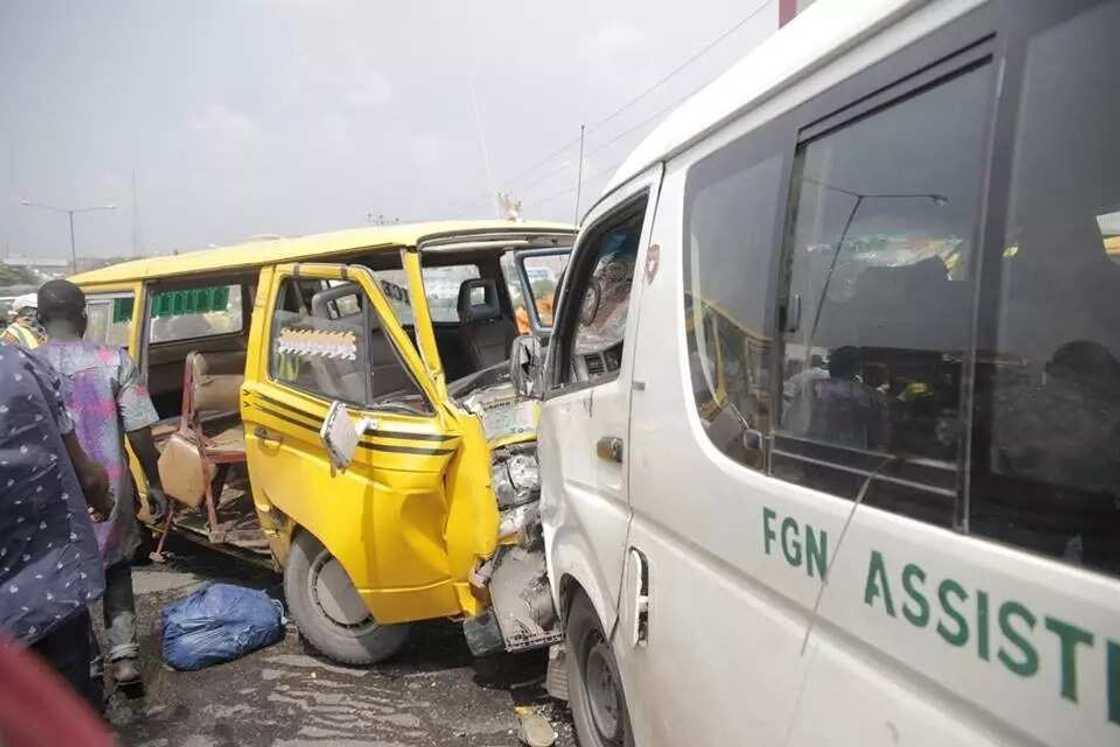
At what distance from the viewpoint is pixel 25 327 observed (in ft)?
21.2

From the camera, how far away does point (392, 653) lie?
4098 mm

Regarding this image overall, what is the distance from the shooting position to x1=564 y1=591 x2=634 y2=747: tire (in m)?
2.75

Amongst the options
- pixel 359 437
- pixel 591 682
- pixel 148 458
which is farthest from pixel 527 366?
pixel 148 458

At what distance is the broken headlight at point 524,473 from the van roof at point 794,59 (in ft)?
5.96

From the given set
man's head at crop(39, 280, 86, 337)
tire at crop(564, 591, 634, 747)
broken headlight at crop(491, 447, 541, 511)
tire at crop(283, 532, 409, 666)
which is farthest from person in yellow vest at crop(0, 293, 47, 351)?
tire at crop(564, 591, 634, 747)

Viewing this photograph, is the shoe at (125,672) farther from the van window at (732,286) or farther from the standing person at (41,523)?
the van window at (732,286)

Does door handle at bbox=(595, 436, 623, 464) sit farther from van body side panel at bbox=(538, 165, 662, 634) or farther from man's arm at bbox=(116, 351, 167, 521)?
man's arm at bbox=(116, 351, 167, 521)

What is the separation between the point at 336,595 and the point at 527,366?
1.65 m

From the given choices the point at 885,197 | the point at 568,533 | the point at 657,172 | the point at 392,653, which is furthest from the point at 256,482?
the point at 885,197

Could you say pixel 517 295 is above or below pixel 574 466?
above

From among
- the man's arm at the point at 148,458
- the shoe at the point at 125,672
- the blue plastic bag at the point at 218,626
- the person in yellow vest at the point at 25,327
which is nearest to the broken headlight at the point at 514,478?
the blue plastic bag at the point at 218,626

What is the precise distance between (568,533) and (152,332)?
437 centimetres

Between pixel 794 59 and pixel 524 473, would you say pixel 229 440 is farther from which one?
pixel 794 59

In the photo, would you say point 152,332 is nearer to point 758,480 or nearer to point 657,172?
point 657,172
